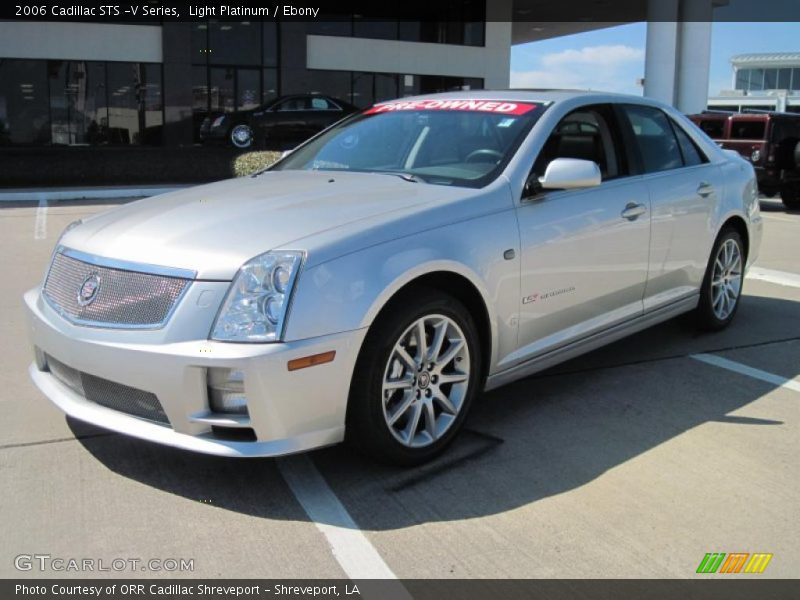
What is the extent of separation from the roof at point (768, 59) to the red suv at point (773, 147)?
61.5 meters

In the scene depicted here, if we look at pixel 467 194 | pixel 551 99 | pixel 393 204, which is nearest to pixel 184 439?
pixel 393 204

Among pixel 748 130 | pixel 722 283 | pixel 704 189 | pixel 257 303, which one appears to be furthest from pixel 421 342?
pixel 748 130

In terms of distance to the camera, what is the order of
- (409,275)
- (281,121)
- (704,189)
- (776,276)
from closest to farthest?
(409,275)
(704,189)
(776,276)
(281,121)

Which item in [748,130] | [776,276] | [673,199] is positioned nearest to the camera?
[673,199]

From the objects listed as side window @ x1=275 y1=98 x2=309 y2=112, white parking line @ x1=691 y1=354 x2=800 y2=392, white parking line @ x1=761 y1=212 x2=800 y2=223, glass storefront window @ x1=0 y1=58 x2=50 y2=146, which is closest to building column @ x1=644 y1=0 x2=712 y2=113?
side window @ x1=275 y1=98 x2=309 y2=112

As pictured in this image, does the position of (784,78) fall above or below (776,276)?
above

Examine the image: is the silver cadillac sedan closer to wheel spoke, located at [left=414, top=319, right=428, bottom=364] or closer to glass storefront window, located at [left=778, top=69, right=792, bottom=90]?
wheel spoke, located at [left=414, top=319, right=428, bottom=364]

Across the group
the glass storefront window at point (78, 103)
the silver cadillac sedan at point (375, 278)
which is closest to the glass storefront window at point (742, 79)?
the glass storefront window at point (78, 103)

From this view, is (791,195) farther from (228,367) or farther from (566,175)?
(228,367)

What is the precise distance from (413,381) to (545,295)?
0.95m

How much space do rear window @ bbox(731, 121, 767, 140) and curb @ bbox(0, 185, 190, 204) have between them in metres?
10.8

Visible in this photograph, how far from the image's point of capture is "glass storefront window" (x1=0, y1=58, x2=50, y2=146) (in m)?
24.6

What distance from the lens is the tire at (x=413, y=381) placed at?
3383mm

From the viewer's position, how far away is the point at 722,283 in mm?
5879
